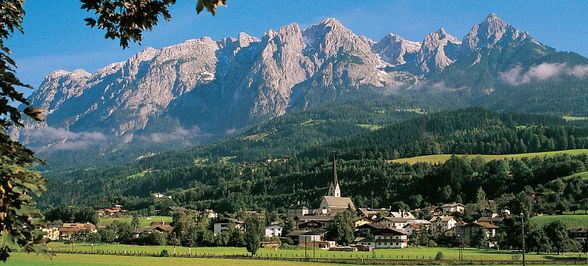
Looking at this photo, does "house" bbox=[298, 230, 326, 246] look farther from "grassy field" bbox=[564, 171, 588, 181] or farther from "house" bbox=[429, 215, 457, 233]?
"grassy field" bbox=[564, 171, 588, 181]

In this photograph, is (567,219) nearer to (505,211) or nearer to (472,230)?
(472,230)

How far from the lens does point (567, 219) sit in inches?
4806

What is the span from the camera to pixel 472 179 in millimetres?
197125

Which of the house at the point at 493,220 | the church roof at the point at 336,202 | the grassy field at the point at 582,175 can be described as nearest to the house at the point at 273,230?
the church roof at the point at 336,202

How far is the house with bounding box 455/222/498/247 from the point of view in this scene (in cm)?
12669

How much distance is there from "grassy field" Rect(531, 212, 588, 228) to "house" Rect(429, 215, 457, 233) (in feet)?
74.0

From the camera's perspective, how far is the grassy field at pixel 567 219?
387ft

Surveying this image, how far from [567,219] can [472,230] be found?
17942 mm

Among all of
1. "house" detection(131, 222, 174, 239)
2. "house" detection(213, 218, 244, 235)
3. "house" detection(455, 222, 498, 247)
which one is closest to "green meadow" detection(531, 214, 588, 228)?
"house" detection(455, 222, 498, 247)

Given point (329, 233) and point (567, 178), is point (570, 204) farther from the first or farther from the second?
point (329, 233)

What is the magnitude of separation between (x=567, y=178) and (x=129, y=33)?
17274 centimetres

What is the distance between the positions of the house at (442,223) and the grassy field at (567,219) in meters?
22.6

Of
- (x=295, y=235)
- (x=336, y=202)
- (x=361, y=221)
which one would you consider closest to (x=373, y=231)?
(x=295, y=235)

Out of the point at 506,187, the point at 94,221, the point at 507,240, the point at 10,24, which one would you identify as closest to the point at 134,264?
the point at 507,240
